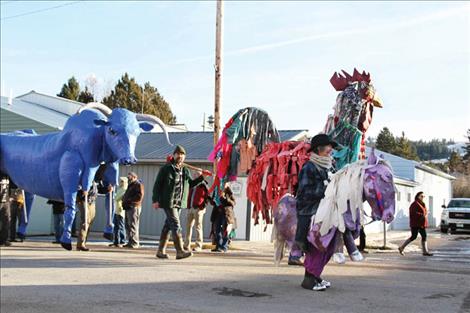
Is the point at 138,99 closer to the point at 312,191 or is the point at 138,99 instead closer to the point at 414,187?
the point at 414,187

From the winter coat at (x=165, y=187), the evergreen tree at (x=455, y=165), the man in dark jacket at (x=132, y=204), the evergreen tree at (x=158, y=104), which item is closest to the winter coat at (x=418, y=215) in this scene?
the man in dark jacket at (x=132, y=204)


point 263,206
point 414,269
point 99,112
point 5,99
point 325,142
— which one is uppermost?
point 5,99

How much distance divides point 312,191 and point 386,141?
73457 millimetres

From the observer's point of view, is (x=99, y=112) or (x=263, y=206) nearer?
(x=263, y=206)

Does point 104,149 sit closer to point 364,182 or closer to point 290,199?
point 290,199

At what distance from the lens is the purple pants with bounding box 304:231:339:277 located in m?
6.96

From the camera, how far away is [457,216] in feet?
89.2

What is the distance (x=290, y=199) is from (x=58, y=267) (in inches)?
152

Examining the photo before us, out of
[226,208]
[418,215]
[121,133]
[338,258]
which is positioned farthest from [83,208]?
[418,215]

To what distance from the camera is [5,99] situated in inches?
993

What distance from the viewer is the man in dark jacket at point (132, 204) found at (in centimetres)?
1332

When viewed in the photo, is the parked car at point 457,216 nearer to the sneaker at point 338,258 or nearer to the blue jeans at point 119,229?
the blue jeans at point 119,229

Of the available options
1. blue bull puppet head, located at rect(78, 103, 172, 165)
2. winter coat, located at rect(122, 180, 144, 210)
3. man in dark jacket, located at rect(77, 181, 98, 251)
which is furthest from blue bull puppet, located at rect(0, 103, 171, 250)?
winter coat, located at rect(122, 180, 144, 210)

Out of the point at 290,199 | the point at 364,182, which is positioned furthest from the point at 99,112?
the point at 364,182
